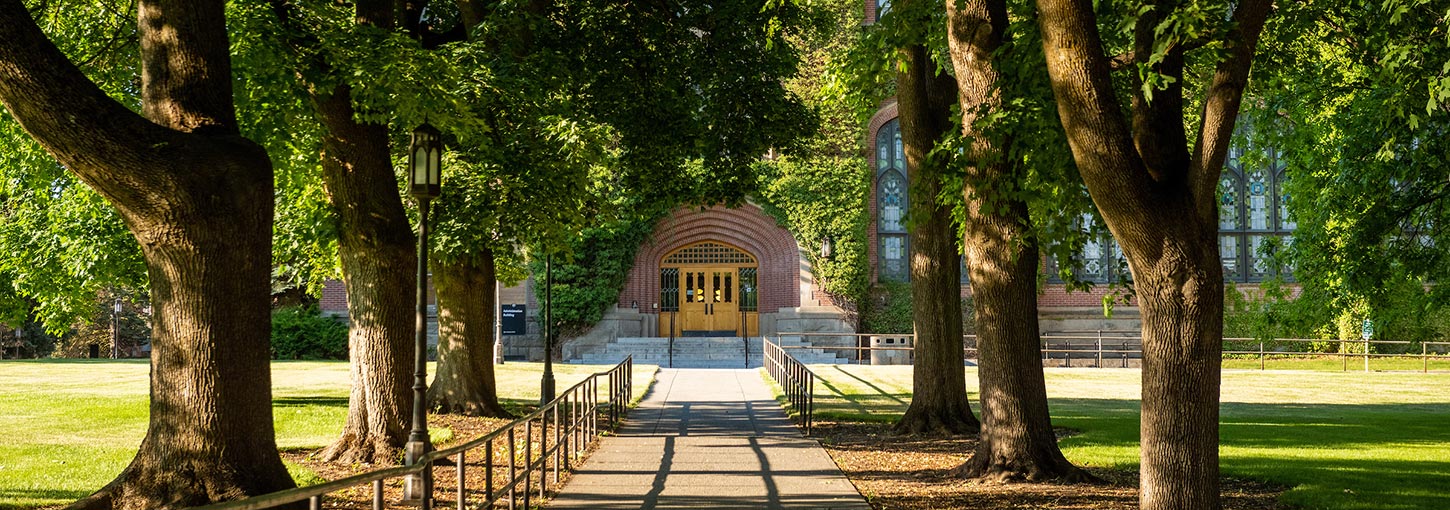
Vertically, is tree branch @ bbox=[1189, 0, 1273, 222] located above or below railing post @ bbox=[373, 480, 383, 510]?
above

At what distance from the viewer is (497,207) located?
45.1ft

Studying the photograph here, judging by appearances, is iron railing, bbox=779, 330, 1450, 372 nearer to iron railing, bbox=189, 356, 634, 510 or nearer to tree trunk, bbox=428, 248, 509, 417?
iron railing, bbox=189, 356, 634, 510

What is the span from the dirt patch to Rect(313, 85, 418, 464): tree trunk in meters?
4.44

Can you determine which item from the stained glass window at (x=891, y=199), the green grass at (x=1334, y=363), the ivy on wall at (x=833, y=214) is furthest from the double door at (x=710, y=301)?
the green grass at (x=1334, y=363)

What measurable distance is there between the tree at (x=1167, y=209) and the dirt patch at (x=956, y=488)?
2.01 metres

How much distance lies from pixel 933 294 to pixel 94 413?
38.1ft

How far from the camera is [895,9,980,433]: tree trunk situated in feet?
49.0

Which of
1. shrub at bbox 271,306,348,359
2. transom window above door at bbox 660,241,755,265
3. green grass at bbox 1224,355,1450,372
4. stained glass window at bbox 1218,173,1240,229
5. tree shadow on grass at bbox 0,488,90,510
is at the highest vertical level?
stained glass window at bbox 1218,173,1240,229

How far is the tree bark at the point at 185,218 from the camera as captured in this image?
696cm

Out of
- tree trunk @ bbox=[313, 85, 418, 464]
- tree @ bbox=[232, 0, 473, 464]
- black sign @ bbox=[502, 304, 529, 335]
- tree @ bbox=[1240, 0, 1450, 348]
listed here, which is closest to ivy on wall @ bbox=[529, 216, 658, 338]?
black sign @ bbox=[502, 304, 529, 335]

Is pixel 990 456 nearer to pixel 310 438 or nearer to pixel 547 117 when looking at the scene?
pixel 547 117

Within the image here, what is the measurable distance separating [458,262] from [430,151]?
6.38 m

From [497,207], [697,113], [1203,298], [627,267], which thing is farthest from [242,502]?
[627,267]

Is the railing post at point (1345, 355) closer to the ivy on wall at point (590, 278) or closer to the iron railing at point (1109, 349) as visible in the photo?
the iron railing at point (1109, 349)
